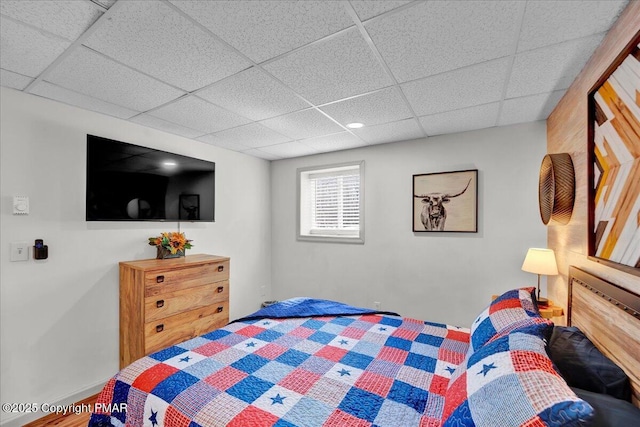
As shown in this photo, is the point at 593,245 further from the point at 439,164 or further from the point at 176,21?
the point at 176,21

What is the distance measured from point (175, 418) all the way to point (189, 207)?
2367mm

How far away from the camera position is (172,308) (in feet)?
8.36

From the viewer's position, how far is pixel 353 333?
1942 mm

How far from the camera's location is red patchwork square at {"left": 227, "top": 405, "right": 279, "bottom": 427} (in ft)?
3.43

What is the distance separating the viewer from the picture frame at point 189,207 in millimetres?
3071

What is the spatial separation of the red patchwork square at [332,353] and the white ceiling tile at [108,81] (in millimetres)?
2058

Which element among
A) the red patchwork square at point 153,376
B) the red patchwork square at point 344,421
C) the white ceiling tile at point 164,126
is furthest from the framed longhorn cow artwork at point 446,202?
the red patchwork square at point 153,376

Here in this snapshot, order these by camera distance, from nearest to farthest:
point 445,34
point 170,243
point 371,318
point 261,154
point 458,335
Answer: point 445,34 < point 458,335 < point 371,318 < point 170,243 < point 261,154

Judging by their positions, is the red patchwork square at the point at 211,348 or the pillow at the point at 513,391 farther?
the red patchwork square at the point at 211,348

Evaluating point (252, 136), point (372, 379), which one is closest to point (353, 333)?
point (372, 379)

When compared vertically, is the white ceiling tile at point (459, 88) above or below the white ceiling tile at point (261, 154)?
above

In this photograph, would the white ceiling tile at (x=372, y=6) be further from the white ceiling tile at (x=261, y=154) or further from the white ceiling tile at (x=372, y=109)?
the white ceiling tile at (x=261, y=154)

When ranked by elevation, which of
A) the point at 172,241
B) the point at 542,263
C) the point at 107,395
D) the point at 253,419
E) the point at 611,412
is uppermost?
the point at 172,241

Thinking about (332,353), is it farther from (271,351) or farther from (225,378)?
(225,378)
